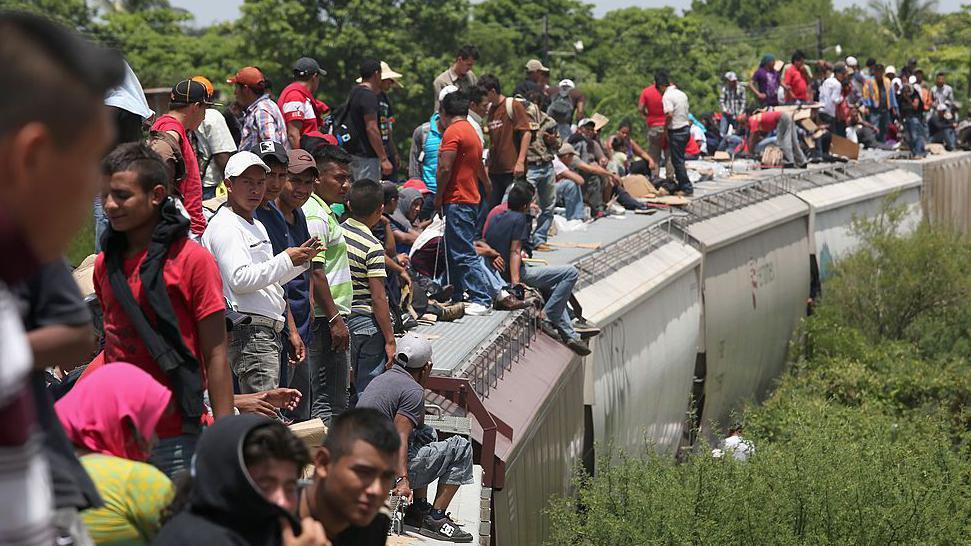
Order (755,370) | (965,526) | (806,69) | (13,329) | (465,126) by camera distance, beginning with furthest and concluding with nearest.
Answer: (806,69) → (755,370) → (965,526) → (465,126) → (13,329)

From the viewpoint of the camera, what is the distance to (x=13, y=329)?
2.07 m

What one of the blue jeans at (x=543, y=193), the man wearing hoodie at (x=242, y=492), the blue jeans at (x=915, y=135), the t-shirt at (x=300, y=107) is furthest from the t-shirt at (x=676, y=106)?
the man wearing hoodie at (x=242, y=492)

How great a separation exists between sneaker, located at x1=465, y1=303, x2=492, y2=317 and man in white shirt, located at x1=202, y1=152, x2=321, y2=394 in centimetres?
537

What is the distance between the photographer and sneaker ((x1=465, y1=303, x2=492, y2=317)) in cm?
1202

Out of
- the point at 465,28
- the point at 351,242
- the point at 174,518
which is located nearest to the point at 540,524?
the point at 351,242

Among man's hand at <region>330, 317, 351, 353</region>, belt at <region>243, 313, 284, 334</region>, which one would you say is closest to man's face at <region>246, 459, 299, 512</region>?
belt at <region>243, 313, 284, 334</region>

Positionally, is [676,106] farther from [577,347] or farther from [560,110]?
[577,347]

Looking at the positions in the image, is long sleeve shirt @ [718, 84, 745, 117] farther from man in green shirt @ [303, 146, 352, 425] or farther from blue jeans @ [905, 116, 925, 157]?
man in green shirt @ [303, 146, 352, 425]

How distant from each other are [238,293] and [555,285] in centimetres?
695

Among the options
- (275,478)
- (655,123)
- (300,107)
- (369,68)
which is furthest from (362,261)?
(655,123)

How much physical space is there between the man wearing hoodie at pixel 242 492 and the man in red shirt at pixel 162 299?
1247mm

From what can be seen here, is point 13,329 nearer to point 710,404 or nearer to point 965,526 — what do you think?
point 965,526

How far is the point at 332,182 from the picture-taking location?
858 centimetres

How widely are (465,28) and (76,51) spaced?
180 ft
